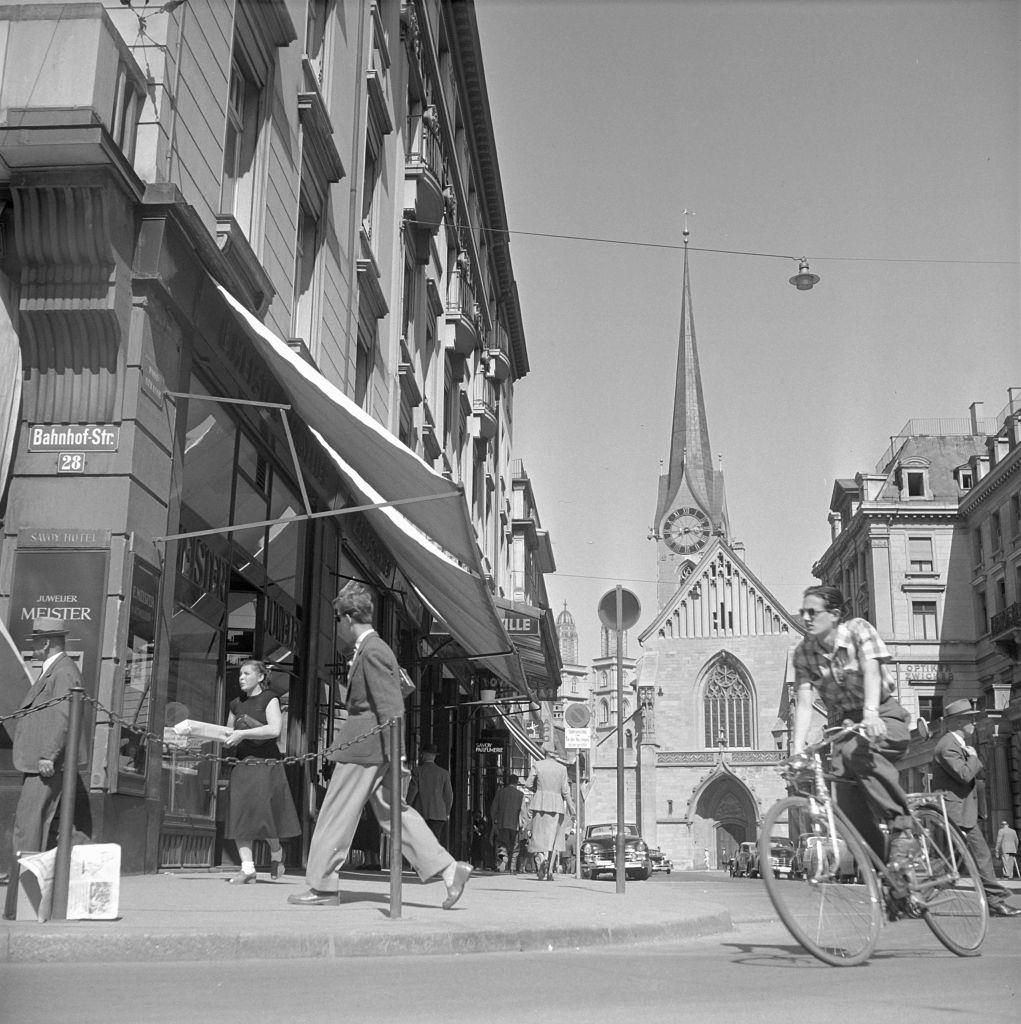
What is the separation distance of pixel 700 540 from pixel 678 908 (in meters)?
98.8

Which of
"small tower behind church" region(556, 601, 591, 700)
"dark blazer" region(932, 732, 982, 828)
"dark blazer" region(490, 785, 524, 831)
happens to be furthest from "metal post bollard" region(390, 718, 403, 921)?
"small tower behind church" region(556, 601, 591, 700)

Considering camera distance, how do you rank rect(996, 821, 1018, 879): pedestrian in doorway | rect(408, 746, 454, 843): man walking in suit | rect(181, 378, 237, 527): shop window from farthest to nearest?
rect(996, 821, 1018, 879): pedestrian in doorway, rect(408, 746, 454, 843): man walking in suit, rect(181, 378, 237, 527): shop window

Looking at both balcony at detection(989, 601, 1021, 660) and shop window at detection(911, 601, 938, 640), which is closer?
balcony at detection(989, 601, 1021, 660)

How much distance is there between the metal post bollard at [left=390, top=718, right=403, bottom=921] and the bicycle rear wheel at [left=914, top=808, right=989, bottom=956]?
2.65 m

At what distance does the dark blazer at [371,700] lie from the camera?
293 inches

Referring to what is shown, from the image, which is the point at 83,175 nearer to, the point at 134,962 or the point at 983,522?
the point at 134,962

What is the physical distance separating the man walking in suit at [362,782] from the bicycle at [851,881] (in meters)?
2.23

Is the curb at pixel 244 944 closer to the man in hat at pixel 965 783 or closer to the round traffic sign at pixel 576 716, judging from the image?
the man in hat at pixel 965 783

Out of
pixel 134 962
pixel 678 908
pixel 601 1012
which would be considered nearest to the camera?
pixel 601 1012

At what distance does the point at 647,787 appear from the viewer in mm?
76812

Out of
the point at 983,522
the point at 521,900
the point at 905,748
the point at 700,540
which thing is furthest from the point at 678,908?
the point at 700,540

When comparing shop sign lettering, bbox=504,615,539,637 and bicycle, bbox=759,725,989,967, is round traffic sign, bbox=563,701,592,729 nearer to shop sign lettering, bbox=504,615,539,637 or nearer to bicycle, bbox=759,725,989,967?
shop sign lettering, bbox=504,615,539,637

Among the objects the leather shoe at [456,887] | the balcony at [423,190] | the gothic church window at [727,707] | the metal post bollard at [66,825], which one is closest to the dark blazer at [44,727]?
the metal post bollard at [66,825]

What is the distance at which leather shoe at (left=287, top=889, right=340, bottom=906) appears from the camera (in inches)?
296
